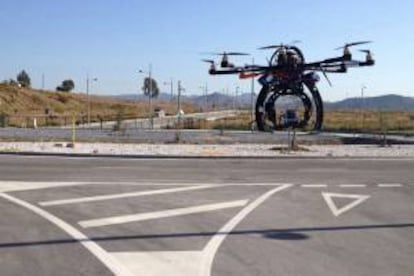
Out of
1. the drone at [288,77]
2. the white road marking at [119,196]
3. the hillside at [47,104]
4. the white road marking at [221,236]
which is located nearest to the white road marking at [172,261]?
the white road marking at [221,236]

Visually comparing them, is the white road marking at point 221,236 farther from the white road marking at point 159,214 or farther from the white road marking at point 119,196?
the white road marking at point 119,196

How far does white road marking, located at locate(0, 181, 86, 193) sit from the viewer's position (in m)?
18.1

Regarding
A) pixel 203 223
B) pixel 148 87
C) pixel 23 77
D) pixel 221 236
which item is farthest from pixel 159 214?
pixel 23 77

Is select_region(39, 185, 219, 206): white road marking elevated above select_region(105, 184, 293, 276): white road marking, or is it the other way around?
select_region(105, 184, 293, 276): white road marking

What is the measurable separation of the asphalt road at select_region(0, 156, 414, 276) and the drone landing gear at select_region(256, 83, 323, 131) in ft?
58.1

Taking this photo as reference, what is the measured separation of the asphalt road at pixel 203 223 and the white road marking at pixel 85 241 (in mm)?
15

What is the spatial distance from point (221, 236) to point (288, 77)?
96.1 feet

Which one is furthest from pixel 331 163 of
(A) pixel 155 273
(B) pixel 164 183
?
(A) pixel 155 273

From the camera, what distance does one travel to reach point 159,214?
14.0 meters

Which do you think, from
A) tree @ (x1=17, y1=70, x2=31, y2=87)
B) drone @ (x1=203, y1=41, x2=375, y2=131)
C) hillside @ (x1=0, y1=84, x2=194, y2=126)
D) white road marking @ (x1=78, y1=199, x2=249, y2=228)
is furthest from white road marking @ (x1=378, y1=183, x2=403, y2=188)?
tree @ (x1=17, y1=70, x2=31, y2=87)

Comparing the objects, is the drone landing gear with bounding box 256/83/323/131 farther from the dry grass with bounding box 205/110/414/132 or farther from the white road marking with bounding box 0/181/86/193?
the white road marking with bounding box 0/181/86/193

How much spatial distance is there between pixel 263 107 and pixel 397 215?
93.0 feet

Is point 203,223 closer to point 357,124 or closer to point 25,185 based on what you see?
point 25,185

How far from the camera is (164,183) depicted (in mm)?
20156
